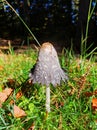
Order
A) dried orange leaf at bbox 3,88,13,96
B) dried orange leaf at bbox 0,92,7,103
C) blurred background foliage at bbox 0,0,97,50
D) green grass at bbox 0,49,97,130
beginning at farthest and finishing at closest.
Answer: blurred background foliage at bbox 0,0,97,50
dried orange leaf at bbox 3,88,13,96
dried orange leaf at bbox 0,92,7,103
green grass at bbox 0,49,97,130

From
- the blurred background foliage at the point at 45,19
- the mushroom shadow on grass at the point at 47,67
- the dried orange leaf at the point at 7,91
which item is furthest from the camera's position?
the blurred background foliage at the point at 45,19

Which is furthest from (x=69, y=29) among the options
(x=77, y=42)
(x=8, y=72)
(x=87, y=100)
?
(x=87, y=100)

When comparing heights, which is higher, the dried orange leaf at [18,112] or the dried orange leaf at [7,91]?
the dried orange leaf at [7,91]

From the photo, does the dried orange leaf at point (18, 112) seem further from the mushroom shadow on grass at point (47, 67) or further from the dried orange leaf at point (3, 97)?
the mushroom shadow on grass at point (47, 67)

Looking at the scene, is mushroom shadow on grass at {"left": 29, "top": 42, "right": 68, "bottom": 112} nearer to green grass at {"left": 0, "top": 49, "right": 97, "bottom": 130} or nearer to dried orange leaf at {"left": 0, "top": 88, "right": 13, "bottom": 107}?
green grass at {"left": 0, "top": 49, "right": 97, "bottom": 130}

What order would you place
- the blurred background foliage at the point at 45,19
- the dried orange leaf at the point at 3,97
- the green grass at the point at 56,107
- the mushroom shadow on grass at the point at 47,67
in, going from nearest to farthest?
the mushroom shadow on grass at the point at 47,67, the green grass at the point at 56,107, the dried orange leaf at the point at 3,97, the blurred background foliage at the point at 45,19

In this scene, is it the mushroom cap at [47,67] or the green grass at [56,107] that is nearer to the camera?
the mushroom cap at [47,67]

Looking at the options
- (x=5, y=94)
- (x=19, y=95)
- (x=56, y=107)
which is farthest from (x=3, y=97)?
(x=56, y=107)

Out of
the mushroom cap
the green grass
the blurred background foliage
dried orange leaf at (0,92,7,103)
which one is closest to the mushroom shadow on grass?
the mushroom cap

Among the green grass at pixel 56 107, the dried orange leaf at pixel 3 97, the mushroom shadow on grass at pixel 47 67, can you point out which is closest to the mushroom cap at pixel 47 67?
the mushroom shadow on grass at pixel 47 67
